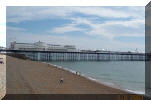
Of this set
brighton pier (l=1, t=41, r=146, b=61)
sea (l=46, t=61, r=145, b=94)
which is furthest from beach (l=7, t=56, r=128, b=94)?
brighton pier (l=1, t=41, r=146, b=61)

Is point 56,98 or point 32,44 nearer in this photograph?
point 56,98

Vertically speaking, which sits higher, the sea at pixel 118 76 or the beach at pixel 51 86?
the beach at pixel 51 86

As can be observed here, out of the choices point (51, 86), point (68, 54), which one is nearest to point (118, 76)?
point (51, 86)

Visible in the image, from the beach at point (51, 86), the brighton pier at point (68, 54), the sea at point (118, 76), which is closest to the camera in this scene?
the beach at point (51, 86)

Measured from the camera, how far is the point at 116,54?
297 ft

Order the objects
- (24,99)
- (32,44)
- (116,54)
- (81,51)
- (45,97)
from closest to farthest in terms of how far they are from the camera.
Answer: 1. (24,99)
2. (45,97)
3. (81,51)
4. (116,54)
5. (32,44)

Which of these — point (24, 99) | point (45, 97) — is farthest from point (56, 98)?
point (24, 99)

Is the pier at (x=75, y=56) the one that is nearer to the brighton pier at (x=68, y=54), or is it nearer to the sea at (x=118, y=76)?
the brighton pier at (x=68, y=54)

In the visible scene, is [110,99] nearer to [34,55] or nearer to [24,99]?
[24,99]

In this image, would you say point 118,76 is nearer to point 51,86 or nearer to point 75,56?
point 51,86

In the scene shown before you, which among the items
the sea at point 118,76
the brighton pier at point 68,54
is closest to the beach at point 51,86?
the sea at point 118,76

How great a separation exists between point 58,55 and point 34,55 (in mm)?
A: 6703

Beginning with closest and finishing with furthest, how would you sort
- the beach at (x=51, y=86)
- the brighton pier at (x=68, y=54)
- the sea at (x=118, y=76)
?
the beach at (x=51, y=86) < the sea at (x=118, y=76) < the brighton pier at (x=68, y=54)

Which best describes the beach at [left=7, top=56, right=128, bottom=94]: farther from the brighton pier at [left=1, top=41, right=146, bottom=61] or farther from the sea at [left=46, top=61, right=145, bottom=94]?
the brighton pier at [left=1, top=41, right=146, bottom=61]
